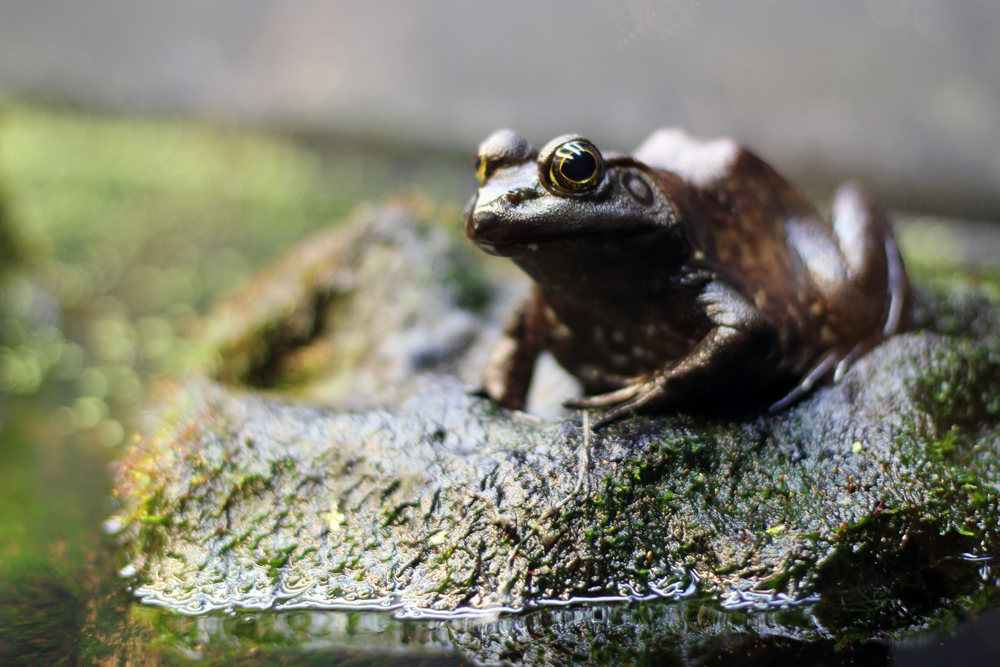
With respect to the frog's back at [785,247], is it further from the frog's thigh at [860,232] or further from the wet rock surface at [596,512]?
the wet rock surface at [596,512]

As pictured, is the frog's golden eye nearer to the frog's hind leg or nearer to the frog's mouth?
the frog's mouth

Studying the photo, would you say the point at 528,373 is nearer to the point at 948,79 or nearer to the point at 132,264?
the point at 948,79

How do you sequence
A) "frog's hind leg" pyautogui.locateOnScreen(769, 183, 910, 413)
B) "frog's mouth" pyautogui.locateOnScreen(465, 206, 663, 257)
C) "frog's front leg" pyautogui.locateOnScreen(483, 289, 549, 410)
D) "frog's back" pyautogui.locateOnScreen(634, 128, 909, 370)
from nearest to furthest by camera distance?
"frog's mouth" pyautogui.locateOnScreen(465, 206, 663, 257) → "frog's back" pyautogui.locateOnScreen(634, 128, 909, 370) → "frog's hind leg" pyautogui.locateOnScreen(769, 183, 910, 413) → "frog's front leg" pyautogui.locateOnScreen(483, 289, 549, 410)

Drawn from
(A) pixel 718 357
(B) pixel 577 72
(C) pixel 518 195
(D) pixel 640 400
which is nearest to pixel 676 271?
(A) pixel 718 357

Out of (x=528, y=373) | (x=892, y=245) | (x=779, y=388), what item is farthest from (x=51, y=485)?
(x=892, y=245)

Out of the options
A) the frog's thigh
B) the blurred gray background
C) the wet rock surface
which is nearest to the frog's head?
the wet rock surface

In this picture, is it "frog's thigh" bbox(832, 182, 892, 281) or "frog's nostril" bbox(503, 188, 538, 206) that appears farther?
"frog's thigh" bbox(832, 182, 892, 281)

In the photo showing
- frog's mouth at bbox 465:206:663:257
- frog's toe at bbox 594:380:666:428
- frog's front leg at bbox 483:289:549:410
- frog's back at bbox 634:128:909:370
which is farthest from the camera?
frog's front leg at bbox 483:289:549:410
